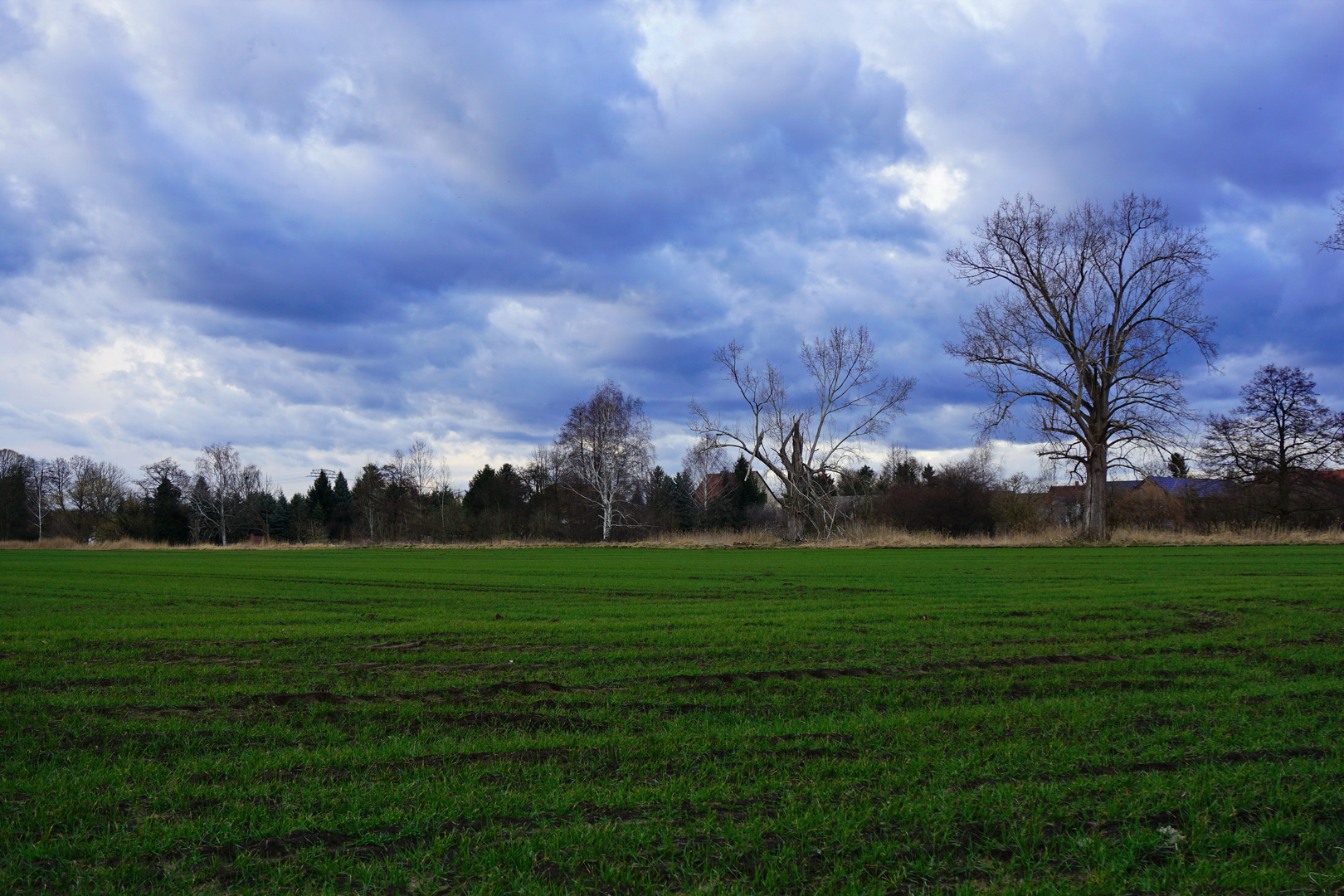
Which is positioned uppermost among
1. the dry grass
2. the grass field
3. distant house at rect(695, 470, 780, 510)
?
distant house at rect(695, 470, 780, 510)

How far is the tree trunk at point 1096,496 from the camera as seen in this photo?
120 feet

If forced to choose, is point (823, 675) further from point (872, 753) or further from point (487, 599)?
point (487, 599)

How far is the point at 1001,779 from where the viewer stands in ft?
14.0

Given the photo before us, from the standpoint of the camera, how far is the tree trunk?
120ft

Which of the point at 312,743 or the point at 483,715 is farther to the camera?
the point at 483,715

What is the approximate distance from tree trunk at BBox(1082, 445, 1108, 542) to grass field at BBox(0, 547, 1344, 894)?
1103 inches

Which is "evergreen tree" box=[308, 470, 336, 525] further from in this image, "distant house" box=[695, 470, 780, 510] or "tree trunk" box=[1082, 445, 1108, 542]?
"tree trunk" box=[1082, 445, 1108, 542]

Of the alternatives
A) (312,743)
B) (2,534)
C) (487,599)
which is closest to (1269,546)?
(487,599)

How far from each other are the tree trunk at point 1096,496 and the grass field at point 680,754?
91.9ft

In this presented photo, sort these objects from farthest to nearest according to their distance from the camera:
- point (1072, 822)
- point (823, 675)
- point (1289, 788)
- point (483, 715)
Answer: point (823, 675) → point (483, 715) → point (1289, 788) → point (1072, 822)

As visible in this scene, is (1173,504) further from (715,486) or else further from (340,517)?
(340,517)

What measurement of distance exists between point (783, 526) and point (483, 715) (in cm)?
4080

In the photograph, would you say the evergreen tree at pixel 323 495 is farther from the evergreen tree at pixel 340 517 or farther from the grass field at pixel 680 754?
the grass field at pixel 680 754

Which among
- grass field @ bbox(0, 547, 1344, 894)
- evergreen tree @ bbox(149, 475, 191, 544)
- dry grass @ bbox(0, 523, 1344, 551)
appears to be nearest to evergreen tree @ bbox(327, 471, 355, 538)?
evergreen tree @ bbox(149, 475, 191, 544)
